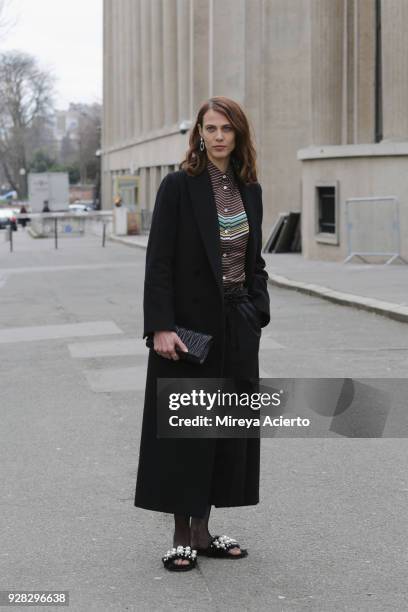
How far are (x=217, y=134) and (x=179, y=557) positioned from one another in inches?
67.5

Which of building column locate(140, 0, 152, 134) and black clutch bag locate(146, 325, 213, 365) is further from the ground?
building column locate(140, 0, 152, 134)

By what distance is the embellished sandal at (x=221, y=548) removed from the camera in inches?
201

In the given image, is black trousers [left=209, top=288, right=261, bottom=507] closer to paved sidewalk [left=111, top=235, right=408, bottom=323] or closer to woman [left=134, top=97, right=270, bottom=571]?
woman [left=134, top=97, right=270, bottom=571]

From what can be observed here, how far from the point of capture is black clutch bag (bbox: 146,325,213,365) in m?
4.82

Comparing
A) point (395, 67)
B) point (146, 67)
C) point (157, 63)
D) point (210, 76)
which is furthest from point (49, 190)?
point (395, 67)

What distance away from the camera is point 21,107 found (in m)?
130

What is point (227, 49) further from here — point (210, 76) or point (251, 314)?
point (251, 314)

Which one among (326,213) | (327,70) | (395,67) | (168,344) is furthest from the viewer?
(326,213)

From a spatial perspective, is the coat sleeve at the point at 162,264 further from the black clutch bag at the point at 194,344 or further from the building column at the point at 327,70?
the building column at the point at 327,70

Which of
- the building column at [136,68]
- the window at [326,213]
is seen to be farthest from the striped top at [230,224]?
the building column at [136,68]

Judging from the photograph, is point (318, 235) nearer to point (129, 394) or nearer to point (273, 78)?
point (273, 78)

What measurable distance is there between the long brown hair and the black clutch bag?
644 mm

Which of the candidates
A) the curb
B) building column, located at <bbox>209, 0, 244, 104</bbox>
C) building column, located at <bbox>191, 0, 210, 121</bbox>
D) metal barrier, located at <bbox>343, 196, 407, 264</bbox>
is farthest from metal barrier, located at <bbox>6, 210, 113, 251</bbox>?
the curb

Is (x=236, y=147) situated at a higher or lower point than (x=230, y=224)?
higher
